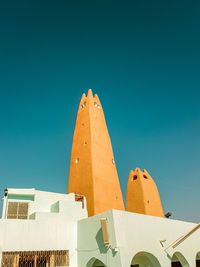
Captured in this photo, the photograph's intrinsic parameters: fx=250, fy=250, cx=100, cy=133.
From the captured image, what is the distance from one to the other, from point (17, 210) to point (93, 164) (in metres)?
6.24

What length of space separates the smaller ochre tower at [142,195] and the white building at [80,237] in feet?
26.9

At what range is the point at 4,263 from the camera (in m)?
11.1

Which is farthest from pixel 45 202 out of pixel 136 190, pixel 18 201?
pixel 136 190

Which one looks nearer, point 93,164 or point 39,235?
point 39,235

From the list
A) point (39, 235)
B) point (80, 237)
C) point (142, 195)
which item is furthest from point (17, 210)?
point (142, 195)

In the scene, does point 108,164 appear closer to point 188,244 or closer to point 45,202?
point 45,202

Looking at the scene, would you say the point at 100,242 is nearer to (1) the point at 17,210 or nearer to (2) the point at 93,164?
(1) the point at 17,210

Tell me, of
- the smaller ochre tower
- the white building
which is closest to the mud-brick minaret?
the white building

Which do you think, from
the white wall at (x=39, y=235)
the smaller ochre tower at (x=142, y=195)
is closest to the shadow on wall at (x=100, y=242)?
the white wall at (x=39, y=235)

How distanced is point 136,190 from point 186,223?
8994mm

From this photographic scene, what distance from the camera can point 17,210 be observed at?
1411cm

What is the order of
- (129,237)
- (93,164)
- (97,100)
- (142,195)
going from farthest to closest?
1. (97,100)
2. (142,195)
3. (93,164)
4. (129,237)

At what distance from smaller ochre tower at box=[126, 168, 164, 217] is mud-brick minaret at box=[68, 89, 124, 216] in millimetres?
4679

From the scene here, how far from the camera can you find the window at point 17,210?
45.4 ft
